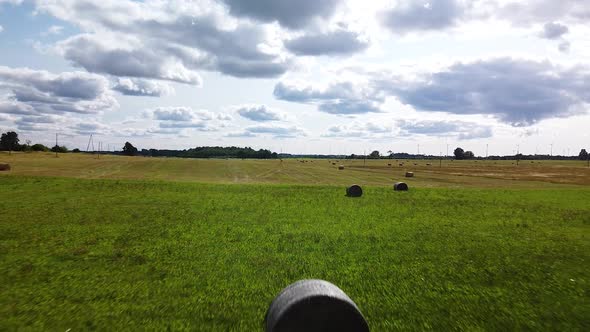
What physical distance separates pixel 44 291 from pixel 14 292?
756 millimetres

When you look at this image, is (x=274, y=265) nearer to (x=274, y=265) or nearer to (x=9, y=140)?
(x=274, y=265)

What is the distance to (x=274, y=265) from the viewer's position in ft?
41.7

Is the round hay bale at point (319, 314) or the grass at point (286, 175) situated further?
the grass at point (286, 175)

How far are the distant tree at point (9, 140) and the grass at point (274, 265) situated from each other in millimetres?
173045

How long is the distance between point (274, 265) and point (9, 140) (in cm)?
19891

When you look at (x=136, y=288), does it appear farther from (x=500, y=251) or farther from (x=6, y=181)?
(x=6, y=181)

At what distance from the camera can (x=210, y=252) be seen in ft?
47.1

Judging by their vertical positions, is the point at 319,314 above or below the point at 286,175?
above

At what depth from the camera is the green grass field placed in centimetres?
895

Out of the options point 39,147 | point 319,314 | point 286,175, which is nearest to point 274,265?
point 319,314

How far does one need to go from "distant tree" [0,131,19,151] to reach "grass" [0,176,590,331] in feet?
568

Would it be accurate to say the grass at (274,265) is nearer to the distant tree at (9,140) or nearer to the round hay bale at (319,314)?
the round hay bale at (319,314)

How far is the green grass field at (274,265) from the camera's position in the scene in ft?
29.4

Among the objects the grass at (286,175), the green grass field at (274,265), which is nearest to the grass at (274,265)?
the green grass field at (274,265)
